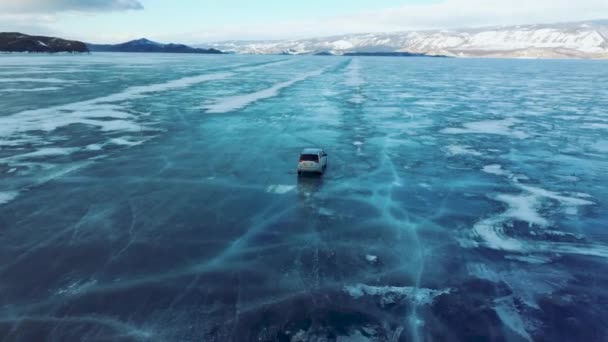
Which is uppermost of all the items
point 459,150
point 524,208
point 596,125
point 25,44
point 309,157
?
point 25,44

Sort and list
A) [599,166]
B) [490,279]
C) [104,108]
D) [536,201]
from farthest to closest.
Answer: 1. [104,108]
2. [599,166]
3. [536,201]
4. [490,279]

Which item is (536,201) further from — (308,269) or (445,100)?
(445,100)

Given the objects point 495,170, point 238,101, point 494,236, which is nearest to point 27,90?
point 238,101

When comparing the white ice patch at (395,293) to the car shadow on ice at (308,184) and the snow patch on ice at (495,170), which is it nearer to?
the car shadow on ice at (308,184)

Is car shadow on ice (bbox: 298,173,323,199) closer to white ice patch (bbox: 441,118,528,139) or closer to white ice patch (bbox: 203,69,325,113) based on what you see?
white ice patch (bbox: 441,118,528,139)

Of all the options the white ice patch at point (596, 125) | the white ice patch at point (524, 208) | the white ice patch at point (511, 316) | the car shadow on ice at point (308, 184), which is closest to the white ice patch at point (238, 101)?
the car shadow on ice at point (308, 184)

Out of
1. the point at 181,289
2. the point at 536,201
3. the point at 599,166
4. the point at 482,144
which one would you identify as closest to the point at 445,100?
the point at 482,144

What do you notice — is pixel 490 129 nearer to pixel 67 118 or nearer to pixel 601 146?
pixel 601 146
